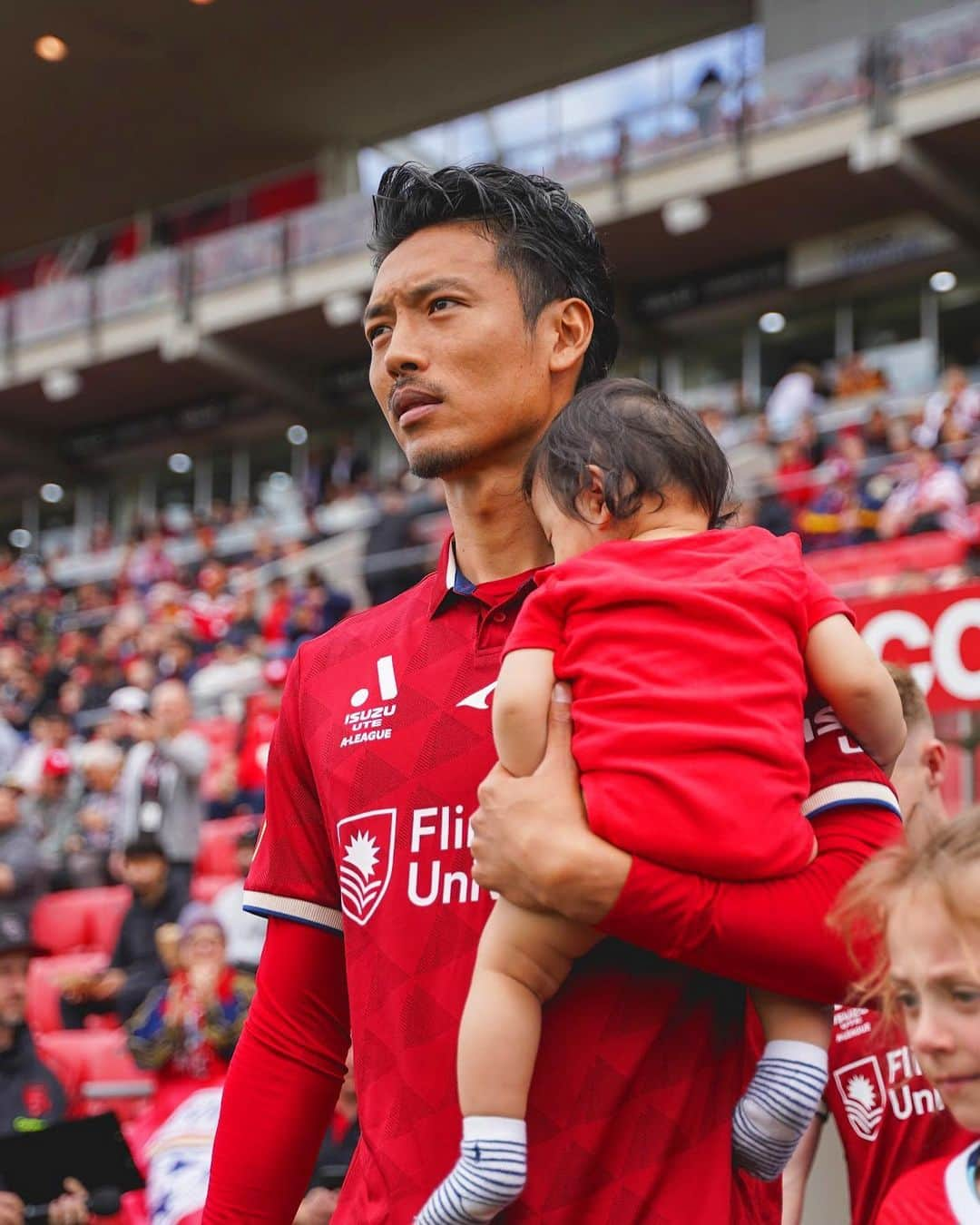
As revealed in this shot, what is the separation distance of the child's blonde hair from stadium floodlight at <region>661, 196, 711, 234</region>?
1608 cm

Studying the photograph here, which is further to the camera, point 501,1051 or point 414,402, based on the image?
point 414,402

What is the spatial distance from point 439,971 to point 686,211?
52.5 ft

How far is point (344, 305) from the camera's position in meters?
19.3

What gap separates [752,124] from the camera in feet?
54.4

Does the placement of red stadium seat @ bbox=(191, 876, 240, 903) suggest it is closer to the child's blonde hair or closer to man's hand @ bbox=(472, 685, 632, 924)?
man's hand @ bbox=(472, 685, 632, 924)

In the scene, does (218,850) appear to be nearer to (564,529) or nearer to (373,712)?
(373,712)

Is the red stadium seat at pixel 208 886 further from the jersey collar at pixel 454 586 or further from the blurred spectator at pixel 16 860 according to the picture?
the jersey collar at pixel 454 586

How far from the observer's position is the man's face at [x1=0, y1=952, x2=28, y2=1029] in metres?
5.59

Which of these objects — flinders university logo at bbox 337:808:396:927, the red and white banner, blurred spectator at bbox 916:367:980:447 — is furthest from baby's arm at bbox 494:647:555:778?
A: blurred spectator at bbox 916:367:980:447

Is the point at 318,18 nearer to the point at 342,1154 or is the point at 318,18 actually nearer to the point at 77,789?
the point at 77,789

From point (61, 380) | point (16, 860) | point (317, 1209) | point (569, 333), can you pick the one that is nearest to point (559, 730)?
point (569, 333)

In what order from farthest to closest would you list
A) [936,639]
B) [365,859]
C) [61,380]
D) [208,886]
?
[61,380]
[208,886]
[936,639]
[365,859]

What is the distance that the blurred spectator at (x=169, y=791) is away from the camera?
8.24 metres

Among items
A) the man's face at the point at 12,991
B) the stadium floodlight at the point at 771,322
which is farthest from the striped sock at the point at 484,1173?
the stadium floodlight at the point at 771,322
